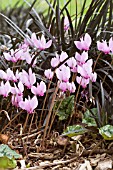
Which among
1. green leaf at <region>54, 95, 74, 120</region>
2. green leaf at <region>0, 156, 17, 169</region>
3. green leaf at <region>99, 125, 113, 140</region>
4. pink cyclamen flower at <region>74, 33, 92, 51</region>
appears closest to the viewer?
green leaf at <region>0, 156, 17, 169</region>

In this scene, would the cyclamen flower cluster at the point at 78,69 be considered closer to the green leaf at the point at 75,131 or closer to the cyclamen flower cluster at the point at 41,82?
the cyclamen flower cluster at the point at 41,82

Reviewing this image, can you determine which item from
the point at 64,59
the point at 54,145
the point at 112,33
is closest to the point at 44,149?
the point at 54,145

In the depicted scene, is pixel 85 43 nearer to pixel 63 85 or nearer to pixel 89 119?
pixel 63 85

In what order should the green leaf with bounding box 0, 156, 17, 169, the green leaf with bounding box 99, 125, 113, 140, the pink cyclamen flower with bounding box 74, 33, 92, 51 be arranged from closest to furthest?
the green leaf with bounding box 0, 156, 17, 169, the green leaf with bounding box 99, 125, 113, 140, the pink cyclamen flower with bounding box 74, 33, 92, 51

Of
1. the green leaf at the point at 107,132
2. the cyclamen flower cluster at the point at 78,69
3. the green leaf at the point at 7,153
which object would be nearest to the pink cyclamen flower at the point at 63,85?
the cyclamen flower cluster at the point at 78,69

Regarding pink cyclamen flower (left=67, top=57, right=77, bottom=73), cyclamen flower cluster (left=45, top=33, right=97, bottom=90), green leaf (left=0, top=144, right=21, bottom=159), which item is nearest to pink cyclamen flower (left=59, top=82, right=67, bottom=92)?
cyclamen flower cluster (left=45, top=33, right=97, bottom=90)

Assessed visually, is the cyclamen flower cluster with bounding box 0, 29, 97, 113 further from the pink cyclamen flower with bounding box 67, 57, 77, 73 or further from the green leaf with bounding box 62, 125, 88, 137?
the green leaf with bounding box 62, 125, 88, 137

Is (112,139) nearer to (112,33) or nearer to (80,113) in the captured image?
(80,113)
